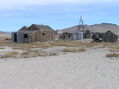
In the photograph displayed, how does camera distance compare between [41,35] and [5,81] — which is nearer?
[5,81]

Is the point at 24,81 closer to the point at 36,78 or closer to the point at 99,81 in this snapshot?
the point at 36,78

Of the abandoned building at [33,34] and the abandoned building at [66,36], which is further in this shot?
the abandoned building at [66,36]

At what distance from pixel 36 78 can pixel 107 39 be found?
50971 mm

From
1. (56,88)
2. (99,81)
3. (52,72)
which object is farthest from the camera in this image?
(52,72)

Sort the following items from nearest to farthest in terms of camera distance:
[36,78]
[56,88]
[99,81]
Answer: [56,88] < [99,81] < [36,78]

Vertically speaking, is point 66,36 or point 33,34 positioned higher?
point 33,34

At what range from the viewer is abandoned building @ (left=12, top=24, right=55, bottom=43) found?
193 ft

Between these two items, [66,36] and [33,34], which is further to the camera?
[66,36]

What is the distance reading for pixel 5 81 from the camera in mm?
11125

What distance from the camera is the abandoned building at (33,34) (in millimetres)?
58719

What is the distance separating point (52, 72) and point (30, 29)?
4904 cm

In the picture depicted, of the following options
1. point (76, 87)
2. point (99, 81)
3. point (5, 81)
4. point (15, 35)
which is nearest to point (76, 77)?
point (99, 81)

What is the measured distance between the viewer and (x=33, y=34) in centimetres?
5850

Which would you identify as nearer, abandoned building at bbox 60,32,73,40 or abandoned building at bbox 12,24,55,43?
abandoned building at bbox 12,24,55,43
